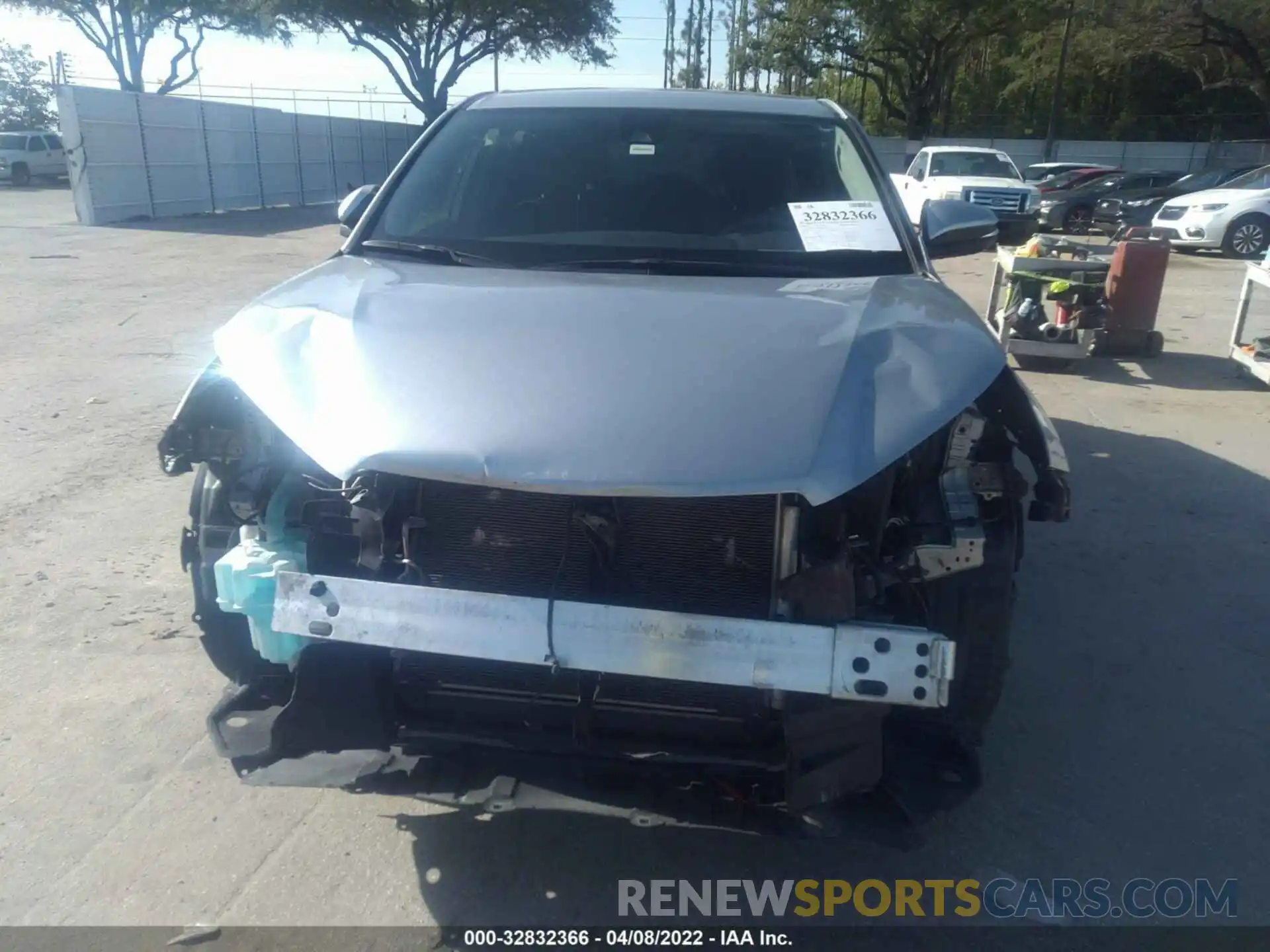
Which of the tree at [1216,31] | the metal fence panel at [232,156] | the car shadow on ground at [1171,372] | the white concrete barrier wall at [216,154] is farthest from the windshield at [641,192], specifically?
the tree at [1216,31]

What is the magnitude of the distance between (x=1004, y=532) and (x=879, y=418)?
0.55 metres

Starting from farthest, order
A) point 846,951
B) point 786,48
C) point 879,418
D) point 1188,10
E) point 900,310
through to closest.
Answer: point 786,48 → point 1188,10 → point 900,310 → point 846,951 → point 879,418

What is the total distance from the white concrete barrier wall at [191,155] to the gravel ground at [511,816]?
597 inches

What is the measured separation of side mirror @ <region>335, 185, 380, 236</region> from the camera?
12.8 ft

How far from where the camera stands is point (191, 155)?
23141 millimetres

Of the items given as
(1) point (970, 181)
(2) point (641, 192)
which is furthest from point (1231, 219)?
(2) point (641, 192)

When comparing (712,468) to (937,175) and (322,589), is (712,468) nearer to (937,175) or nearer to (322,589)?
(322,589)

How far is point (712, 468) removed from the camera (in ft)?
6.66

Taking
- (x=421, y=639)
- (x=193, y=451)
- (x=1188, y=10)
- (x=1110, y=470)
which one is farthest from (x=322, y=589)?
(x=1188, y=10)

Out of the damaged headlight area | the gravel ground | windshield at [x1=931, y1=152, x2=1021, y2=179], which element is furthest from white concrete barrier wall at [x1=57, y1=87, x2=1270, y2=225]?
the damaged headlight area

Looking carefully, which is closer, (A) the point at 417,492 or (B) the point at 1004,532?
(A) the point at 417,492

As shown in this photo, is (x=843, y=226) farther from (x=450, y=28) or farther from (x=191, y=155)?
(x=450, y=28)

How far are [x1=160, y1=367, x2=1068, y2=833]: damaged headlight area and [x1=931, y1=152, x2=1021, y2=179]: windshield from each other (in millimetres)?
18888

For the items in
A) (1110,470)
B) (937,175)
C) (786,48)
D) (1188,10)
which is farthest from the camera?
(786,48)
